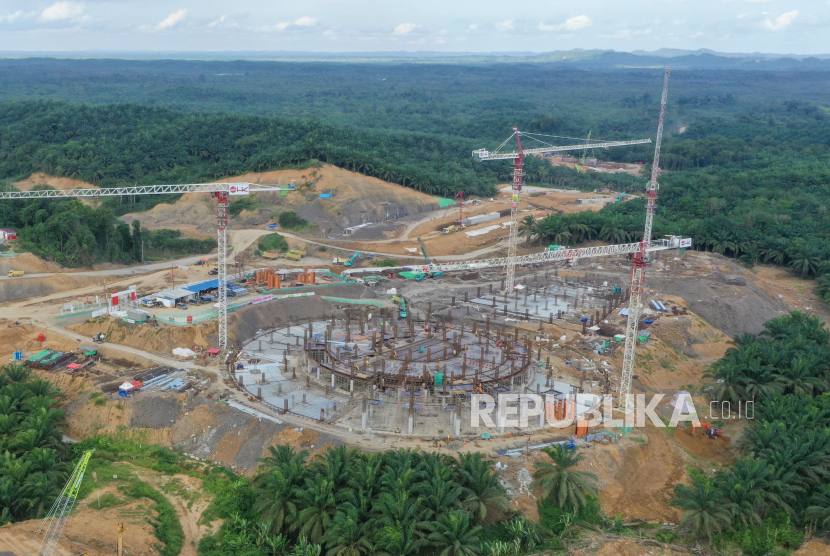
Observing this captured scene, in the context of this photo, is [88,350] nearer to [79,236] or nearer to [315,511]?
[79,236]

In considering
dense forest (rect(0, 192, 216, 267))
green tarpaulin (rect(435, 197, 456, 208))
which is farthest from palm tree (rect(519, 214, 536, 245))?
dense forest (rect(0, 192, 216, 267))

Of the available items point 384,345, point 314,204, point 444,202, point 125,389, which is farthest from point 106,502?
point 444,202

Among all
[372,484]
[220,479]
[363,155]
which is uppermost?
[363,155]

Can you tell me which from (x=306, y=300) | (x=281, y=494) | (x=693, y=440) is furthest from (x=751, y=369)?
(x=306, y=300)

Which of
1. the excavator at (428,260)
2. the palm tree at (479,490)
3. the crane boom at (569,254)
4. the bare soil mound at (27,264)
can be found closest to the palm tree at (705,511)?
the palm tree at (479,490)

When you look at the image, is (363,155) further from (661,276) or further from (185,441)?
(185,441)
